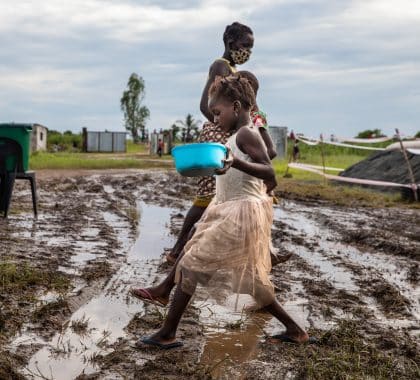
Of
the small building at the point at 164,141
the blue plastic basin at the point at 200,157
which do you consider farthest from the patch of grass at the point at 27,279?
the small building at the point at 164,141

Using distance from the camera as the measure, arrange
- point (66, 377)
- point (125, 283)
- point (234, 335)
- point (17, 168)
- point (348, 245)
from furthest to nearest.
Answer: point (17, 168), point (348, 245), point (125, 283), point (234, 335), point (66, 377)

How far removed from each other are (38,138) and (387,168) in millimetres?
26249

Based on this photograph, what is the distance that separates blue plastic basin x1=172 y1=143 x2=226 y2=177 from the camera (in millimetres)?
3404

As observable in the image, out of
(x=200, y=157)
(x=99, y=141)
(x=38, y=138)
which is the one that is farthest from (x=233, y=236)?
(x=99, y=141)

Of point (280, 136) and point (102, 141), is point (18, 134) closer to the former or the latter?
point (280, 136)

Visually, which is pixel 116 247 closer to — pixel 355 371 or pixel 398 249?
pixel 398 249

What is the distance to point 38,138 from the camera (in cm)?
3941

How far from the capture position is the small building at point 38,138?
37.8 meters

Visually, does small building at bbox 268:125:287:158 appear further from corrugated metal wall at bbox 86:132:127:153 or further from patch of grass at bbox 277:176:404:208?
corrugated metal wall at bbox 86:132:127:153

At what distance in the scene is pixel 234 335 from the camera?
4254 mm

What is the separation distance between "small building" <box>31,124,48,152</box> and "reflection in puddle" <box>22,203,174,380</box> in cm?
3120

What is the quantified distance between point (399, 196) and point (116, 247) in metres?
8.45

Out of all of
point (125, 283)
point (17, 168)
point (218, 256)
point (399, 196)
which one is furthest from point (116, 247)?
point (399, 196)

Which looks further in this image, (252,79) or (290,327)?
(252,79)
